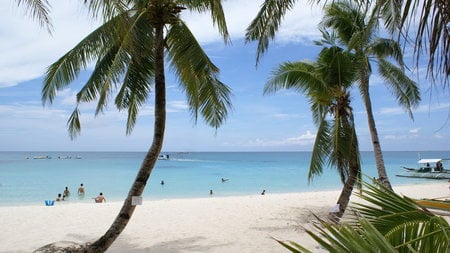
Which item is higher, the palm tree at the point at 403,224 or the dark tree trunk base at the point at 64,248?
the palm tree at the point at 403,224

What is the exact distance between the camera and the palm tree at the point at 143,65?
684 cm

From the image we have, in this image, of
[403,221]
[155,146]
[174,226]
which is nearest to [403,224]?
[403,221]

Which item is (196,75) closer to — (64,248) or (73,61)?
(73,61)

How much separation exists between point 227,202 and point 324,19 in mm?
8062

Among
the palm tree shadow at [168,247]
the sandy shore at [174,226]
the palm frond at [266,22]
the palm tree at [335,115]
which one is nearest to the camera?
the palm frond at [266,22]

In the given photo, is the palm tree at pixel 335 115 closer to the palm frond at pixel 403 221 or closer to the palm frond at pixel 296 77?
the palm frond at pixel 296 77

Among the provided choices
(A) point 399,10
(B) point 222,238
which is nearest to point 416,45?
(A) point 399,10

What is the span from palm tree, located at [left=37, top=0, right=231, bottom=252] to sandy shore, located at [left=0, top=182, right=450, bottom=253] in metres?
2.36

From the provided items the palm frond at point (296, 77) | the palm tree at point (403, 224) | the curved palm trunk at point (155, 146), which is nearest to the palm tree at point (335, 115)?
the palm frond at point (296, 77)

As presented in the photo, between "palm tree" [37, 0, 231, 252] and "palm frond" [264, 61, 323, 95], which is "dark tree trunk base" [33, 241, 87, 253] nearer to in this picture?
"palm tree" [37, 0, 231, 252]

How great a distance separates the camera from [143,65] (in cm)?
781

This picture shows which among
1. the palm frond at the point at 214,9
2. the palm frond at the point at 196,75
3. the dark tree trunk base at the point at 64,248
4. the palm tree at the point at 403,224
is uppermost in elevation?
the palm frond at the point at 214,9

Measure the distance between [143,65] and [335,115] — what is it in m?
5.07

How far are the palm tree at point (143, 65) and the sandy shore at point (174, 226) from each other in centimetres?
236
